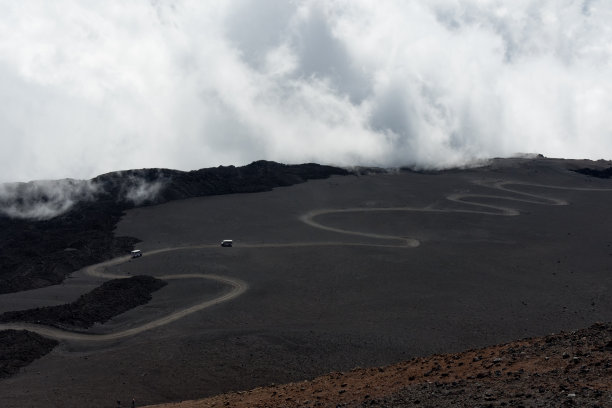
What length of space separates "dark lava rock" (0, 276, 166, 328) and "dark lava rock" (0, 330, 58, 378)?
271 centimetres

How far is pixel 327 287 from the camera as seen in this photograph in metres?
38.0

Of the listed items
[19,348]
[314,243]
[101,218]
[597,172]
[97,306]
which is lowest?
[19,348]

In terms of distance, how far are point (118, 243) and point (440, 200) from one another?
34.8m

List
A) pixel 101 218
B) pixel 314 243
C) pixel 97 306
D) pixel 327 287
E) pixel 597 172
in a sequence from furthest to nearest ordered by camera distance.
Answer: pixel 597 172, pixel 101 218, pixel 314 243, pixel 327 287, pixel 97 306

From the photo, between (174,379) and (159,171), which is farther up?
(159,171)

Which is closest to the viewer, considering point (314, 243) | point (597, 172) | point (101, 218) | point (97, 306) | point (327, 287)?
point (97, 306)

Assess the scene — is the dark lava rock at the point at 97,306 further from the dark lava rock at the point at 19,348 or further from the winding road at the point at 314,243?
the dark lava rock at the point at 19,348

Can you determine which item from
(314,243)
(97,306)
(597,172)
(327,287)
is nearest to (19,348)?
(97,306)

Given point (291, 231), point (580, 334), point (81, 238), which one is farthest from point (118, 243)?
point (580, 334)

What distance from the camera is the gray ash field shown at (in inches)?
994

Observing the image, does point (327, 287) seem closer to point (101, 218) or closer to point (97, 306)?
point (97, 306)

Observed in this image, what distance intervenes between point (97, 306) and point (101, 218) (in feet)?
98.2

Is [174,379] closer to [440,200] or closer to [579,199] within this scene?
[440,200]

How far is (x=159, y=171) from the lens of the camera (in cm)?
7644
